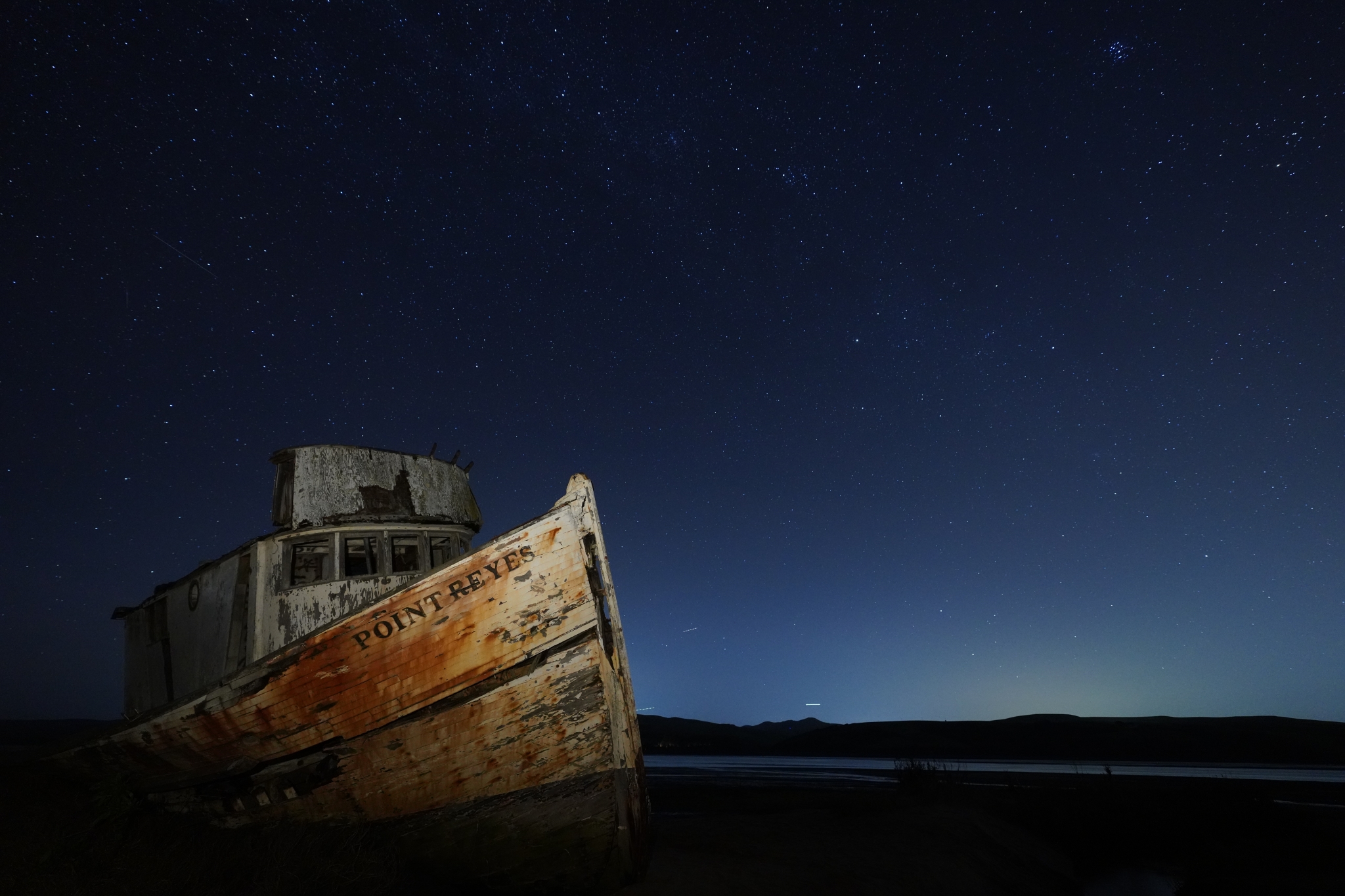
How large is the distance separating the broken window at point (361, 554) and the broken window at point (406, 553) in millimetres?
222

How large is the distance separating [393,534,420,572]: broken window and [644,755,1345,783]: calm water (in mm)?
20461

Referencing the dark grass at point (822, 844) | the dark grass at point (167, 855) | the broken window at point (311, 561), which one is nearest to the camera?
the dark grass at point (167, 855)

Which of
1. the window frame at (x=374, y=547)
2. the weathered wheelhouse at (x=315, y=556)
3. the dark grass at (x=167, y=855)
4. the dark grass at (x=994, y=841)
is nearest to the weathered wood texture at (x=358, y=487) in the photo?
the weathered wheelhouse at (x=315, y=556)

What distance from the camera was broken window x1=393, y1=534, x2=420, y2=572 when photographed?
7.71 metres

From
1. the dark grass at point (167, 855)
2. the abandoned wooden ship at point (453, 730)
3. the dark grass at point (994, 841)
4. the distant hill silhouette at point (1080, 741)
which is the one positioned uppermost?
the abandoned wooden ship at point (453, 730)

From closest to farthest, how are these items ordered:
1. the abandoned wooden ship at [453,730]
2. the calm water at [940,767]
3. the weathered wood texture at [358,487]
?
the abandoned wooden ship at [453,730]
the weathered wood texture at [358,487]
the calm water at [940,767]

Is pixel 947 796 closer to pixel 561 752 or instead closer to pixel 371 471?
pixel 561 752

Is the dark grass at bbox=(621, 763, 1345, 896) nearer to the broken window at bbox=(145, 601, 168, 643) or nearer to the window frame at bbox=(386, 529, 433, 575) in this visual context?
the window frame at bbox=(386, 529, 433, 575)

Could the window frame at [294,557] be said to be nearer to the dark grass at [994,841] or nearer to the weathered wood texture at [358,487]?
the weathered wood texture at [358,487]

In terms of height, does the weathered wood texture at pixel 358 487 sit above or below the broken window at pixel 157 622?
above

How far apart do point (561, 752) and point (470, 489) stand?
494cm

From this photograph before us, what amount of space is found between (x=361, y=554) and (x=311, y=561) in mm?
551

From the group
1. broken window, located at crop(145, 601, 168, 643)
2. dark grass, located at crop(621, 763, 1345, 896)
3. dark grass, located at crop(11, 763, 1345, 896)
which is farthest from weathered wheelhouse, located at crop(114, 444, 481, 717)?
dark grass, located at crop(621, 763, 1345, 896)

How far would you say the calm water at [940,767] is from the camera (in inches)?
1006
